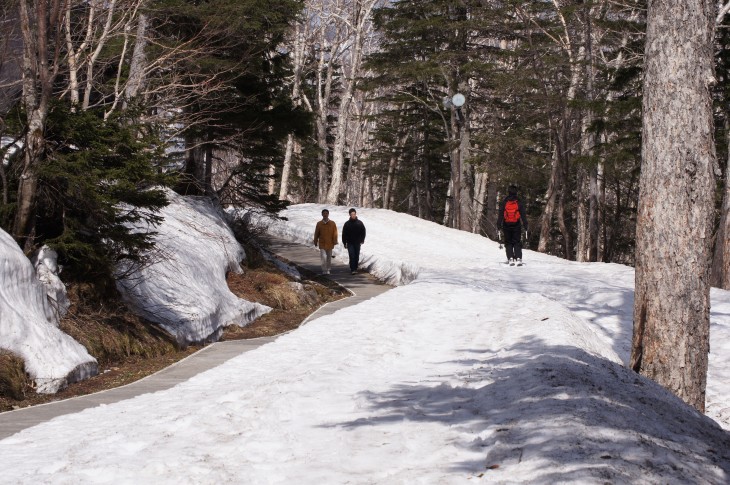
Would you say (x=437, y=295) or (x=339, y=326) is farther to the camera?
(x=437, y=295)

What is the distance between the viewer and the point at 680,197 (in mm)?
7809

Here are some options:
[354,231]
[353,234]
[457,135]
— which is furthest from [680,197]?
[457,135]

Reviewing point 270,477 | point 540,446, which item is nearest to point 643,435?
point 540,446

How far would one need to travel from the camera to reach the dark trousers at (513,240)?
1950 cm

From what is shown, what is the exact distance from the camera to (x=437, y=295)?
45.3 ft

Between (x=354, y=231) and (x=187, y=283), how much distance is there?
8190 millimetres

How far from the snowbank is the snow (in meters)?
1.37

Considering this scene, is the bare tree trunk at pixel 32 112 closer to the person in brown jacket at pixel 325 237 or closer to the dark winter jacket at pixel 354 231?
the person in brown jacket at pixel 325 237

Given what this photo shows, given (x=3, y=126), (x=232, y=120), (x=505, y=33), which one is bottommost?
(x=3, y=126)

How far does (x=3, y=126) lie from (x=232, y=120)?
325 inches

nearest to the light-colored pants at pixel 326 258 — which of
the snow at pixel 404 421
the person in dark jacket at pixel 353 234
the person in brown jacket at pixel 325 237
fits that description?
the person in brown jacket at pixel 325 237

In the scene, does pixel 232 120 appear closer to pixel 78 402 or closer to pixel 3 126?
pixel 3 126

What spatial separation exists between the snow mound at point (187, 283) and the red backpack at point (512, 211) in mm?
6790

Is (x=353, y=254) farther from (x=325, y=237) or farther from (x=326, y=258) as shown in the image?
(x=325, y=237)
